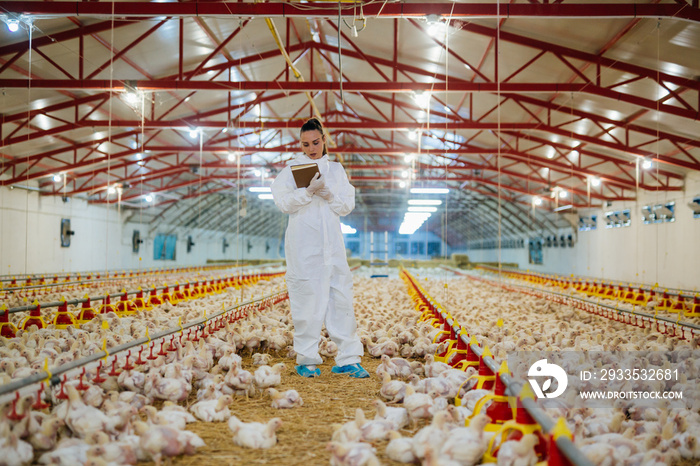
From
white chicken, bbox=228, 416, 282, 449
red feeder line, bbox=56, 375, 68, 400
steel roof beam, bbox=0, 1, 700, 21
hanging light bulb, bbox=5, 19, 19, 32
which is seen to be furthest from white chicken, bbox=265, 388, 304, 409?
hanging light bulb, bbox=5, 19, 19, 32

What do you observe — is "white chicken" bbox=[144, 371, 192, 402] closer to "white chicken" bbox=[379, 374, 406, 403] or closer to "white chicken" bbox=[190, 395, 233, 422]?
"white chicken" bbox=[190, 395, 233, 422]

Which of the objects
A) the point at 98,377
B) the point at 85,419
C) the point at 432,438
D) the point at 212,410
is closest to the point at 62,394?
the point at 98,377

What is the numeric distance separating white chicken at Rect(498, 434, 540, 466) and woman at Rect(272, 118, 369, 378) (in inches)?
72.2

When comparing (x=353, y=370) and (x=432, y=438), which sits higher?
(x=432, y=438)

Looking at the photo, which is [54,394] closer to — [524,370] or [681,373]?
[524,370]

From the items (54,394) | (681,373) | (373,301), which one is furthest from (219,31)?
(681,373)

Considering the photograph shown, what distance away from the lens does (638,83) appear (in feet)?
30.8

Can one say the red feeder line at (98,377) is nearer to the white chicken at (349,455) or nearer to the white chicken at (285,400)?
the white chicken at (285,400)

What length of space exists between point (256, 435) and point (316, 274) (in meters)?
1.57

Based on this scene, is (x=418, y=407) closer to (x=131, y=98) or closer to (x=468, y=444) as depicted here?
(x=468, y=444)

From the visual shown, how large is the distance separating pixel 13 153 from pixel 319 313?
15.1 m

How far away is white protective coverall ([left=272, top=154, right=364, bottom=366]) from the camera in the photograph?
371 centimetres

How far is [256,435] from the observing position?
7.67ft

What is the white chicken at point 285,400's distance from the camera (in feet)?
9.63
